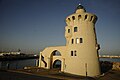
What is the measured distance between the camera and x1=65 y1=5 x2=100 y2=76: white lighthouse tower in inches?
1065

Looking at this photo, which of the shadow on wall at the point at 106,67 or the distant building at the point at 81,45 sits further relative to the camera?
the shadow on wall at the point at 106,67

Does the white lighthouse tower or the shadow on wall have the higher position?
the white lighthouse tower

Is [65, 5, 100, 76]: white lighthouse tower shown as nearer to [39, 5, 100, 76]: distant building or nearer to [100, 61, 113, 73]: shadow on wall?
[39, 5, 100, 76]: distant building

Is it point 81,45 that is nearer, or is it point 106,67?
point 81,45

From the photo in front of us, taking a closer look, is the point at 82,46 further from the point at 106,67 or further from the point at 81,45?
the point at 106,67

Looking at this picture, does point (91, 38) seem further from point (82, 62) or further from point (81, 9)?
point (81, 9)

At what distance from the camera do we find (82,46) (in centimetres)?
2794

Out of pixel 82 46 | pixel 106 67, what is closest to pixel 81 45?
pixel 82 46

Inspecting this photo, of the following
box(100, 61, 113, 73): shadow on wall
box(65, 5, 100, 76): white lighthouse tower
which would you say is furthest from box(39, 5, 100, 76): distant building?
box(100, 61, 113, 73): shadow on wall

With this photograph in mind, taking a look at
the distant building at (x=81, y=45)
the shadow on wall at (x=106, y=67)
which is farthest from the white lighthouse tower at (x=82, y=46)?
the shadow on wall at (x=106, y=67)

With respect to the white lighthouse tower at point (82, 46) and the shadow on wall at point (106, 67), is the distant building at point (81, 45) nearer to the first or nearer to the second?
the white lighthouse tower at point (82, 46)

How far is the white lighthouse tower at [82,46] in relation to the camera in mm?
27056

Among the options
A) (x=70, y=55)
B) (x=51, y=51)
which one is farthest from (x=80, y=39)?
(x=51, y=51)

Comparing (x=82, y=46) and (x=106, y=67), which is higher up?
(x=82, y=46)
